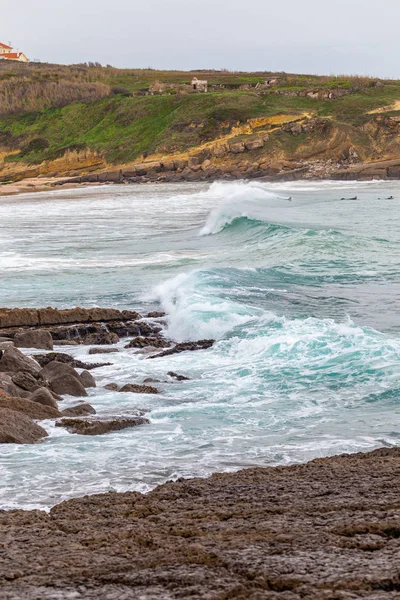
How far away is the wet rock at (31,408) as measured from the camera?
9.88 meters

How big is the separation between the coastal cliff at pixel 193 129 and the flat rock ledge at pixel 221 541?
5842cm

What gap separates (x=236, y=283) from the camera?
19.8 metres

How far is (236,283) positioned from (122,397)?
9072mm

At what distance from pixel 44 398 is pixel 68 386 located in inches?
42.2

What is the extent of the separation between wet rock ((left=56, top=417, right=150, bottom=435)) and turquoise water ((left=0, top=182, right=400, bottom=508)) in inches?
6.0

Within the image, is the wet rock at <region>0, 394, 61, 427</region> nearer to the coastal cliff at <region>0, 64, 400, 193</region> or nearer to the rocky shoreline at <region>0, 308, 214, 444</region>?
the rocky shoreline at <region>0, 308, 214, 444</region>

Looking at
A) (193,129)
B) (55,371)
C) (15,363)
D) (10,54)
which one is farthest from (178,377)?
(10,54)

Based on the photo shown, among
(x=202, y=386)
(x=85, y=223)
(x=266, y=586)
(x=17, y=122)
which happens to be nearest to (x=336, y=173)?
(x=85, y=223)

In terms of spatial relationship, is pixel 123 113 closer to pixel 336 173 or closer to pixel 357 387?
pixel 336 173

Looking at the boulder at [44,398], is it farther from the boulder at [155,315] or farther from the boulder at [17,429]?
the boulder at [155,315]

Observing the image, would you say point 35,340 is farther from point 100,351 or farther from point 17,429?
point 17,429

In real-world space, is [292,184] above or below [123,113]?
below

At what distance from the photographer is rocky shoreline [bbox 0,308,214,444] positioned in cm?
955

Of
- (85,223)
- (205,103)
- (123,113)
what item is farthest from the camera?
(123,113)
